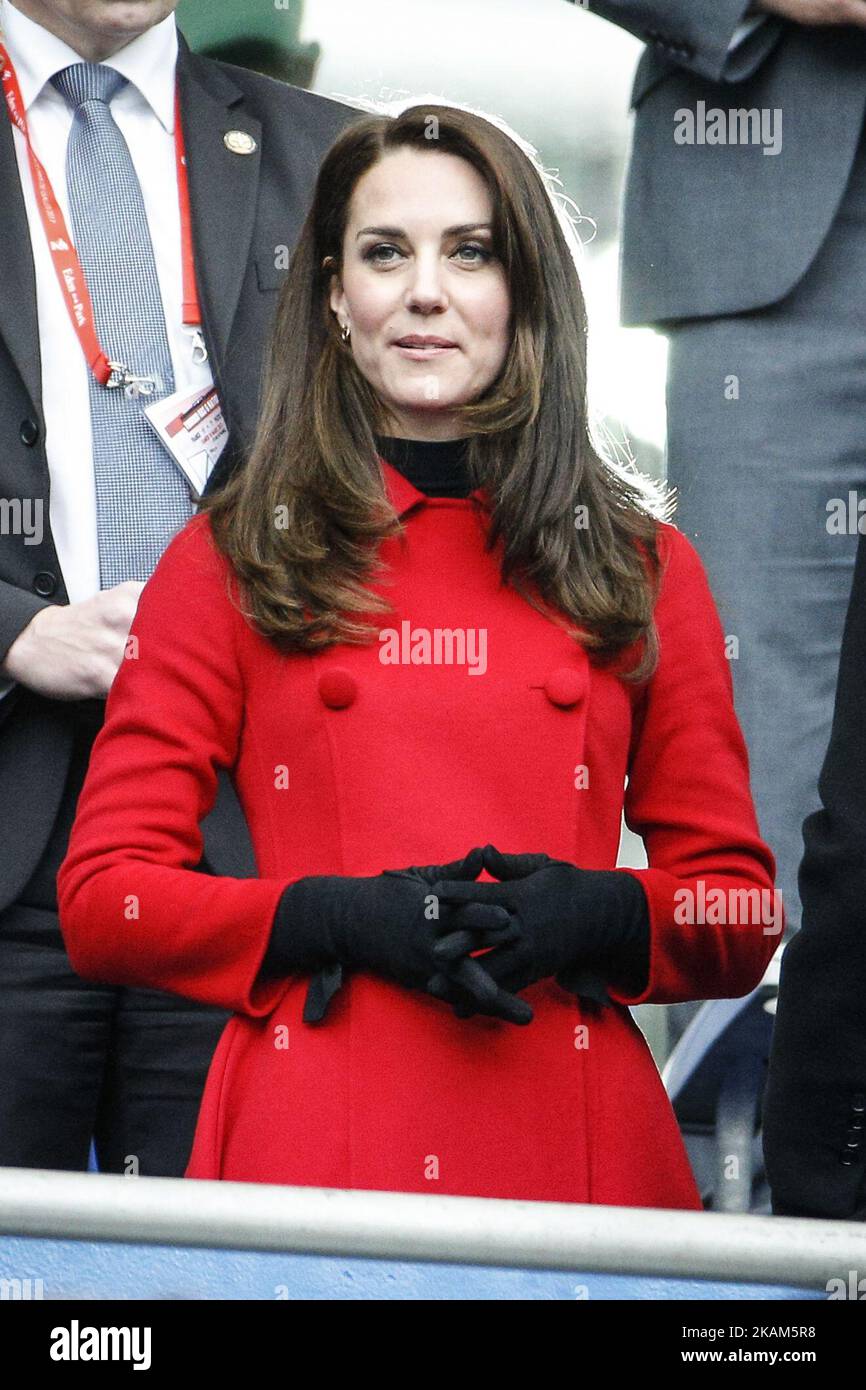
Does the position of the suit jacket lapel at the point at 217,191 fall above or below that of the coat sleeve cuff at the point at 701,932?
above

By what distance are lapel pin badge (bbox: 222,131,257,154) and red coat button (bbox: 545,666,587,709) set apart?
1028mm

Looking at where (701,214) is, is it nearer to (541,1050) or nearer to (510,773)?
(510,773)

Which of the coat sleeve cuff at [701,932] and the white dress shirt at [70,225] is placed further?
the white dress shirt at [70,225]

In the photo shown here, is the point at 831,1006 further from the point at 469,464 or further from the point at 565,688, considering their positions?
the point at 469,464

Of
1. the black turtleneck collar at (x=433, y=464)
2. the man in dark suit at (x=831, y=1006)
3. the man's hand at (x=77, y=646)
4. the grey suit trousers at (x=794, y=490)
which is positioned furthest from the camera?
the grey suit trousers at (x=794, y=490)

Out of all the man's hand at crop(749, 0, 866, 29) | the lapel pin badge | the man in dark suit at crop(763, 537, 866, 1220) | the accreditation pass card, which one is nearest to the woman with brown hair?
the man in dark suit at crop(763, 537, 866, 1220)

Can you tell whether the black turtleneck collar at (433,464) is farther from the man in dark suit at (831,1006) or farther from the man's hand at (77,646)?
the man in dark suit at (831,1006)

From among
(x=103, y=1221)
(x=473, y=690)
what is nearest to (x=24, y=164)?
(x=473, y=690)

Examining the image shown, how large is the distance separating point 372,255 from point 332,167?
0.47ft

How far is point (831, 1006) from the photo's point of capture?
177cm

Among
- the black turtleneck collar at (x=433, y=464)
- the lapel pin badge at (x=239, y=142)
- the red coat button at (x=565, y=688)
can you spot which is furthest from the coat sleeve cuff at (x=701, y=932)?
the lapel pin badge at (x=239, y=142)

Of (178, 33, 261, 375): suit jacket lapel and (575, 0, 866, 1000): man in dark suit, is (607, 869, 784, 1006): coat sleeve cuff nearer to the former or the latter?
(575, 0, 866, 1000): man in dark suit

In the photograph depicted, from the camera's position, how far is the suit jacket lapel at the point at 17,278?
8.52ft

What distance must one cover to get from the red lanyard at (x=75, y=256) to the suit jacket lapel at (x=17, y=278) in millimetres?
22
